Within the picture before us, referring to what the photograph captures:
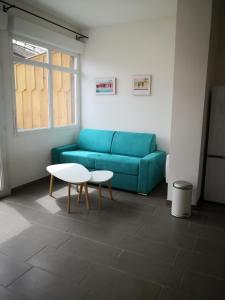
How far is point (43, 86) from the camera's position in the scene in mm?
4297

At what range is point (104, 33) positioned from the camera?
4.63 m

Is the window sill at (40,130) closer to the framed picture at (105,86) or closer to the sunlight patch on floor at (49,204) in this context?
the framed picture at (105,86)

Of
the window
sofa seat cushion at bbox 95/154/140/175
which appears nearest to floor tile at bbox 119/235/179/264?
sofa seat cushion at bbox 95/154/140/175

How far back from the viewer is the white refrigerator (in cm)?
320

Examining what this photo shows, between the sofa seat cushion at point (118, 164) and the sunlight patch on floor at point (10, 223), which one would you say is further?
the sofa seat cushion at point (118, 164)

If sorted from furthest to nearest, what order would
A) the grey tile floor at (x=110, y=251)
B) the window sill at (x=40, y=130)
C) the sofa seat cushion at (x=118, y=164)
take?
the window sill at (x=40, y=130), the sofa seat cushion at (x=118, y=164), the grey tile floor at (x=110, y=251)

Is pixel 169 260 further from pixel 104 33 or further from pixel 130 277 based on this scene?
pixel 104 33

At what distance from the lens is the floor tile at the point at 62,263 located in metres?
2.00

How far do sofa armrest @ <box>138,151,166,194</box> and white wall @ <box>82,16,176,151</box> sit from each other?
550mm

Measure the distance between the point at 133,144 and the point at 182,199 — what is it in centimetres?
159

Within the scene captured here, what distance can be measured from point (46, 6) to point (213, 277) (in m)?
4.13

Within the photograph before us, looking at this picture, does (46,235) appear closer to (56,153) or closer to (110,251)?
(110,251)

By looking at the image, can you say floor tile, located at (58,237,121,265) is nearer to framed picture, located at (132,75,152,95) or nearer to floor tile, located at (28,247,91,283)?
floor tile, located at (28,247,91,283)

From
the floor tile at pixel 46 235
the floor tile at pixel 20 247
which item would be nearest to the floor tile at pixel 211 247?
the floor tile at pixel 46 235
